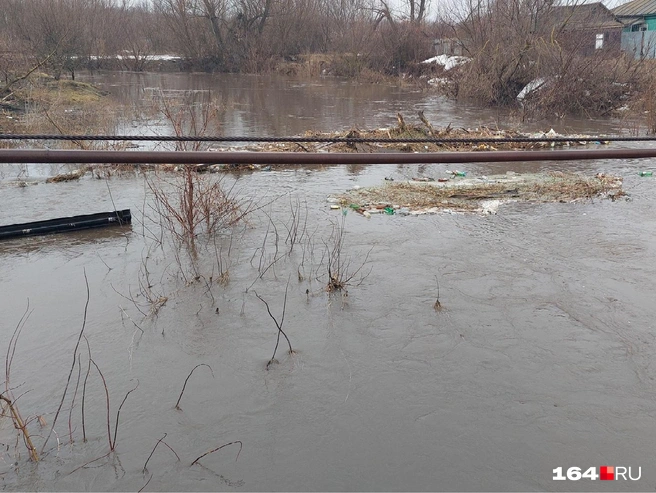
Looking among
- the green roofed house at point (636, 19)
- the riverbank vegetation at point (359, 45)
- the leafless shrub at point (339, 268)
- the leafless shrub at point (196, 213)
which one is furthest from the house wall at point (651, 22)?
the leafless shrub at point (196, 213)

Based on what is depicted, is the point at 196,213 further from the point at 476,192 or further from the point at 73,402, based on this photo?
the point at 476,192

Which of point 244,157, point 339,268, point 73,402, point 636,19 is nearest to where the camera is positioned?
point 244,157

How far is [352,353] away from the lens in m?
3.74

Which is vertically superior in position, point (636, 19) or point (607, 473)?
point (636, 19)

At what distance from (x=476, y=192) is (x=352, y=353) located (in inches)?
172

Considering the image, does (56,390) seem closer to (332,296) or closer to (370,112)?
(332,296)

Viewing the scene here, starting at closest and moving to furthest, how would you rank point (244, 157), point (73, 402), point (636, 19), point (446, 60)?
point (244, 157), point (73, 402), point (446, 60), point (636, 19)

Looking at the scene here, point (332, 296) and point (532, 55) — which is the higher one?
point (532, 55)

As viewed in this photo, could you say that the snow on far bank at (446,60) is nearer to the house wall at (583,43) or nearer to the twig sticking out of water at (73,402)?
the house wall at (583,43)

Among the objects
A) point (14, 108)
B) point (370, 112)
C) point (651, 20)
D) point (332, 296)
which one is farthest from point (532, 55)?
point (651, 20)

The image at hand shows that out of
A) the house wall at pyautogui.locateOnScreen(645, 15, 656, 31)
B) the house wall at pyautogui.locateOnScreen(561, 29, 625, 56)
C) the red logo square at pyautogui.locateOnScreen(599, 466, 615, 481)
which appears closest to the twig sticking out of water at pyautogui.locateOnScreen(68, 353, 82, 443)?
the red logo square at pyautogui.locateOnScreen(599, 466, 615, 481)

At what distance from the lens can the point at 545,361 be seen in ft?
11.9

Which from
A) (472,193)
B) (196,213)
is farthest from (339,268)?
(472,193)

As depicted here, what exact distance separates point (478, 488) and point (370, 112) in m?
14.7
